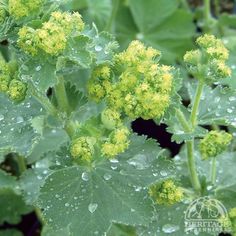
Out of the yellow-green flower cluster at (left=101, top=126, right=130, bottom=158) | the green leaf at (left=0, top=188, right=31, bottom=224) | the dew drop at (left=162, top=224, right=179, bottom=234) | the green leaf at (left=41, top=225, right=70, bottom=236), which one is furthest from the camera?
the green leaf at (left=0, top=188, right=31, bottom=224)

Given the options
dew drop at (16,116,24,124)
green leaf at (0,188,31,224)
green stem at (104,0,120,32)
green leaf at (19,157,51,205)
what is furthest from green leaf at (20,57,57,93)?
green stem at (104,0,120,32)

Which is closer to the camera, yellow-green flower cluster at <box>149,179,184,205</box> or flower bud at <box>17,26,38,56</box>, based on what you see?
flower bud at <box>17,26,38,56</box>

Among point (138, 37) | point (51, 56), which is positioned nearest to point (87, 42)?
point (51, 56)

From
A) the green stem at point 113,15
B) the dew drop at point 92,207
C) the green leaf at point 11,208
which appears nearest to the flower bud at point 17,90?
the dew drop at point 92,207

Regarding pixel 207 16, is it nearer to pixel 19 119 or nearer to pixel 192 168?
pixel 192 168

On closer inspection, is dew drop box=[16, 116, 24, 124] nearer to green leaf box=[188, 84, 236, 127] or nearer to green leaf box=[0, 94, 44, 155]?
green leaf box=[0, 94, 44, 155]

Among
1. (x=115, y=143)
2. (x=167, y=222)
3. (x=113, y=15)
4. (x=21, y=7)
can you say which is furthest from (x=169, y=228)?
(x=113, y=15)

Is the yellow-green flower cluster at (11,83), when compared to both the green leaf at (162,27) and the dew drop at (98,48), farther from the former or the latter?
the green leaf at (162,27)
